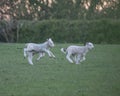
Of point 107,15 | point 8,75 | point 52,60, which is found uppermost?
point 8,75

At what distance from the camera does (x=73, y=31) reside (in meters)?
44.8

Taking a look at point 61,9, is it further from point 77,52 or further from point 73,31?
point 77,52

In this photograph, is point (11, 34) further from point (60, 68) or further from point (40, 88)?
point (40, 88)

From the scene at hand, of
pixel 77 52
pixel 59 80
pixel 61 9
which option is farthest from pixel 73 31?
pixel 59 80

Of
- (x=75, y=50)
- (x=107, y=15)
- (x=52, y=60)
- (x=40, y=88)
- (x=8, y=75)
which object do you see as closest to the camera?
(x=40, y=88)

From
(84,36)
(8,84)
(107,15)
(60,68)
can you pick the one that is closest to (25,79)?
(8,84)

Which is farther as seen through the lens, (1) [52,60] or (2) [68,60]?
(1) [52,60]

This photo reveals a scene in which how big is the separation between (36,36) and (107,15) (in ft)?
39.3

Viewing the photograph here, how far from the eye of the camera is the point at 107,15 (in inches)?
2167

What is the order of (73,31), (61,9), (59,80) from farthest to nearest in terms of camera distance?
(61,9)
(73,31)
(59,80)

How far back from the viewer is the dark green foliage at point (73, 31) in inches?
1743

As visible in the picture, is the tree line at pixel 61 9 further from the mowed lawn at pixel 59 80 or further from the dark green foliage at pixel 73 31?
the mowed lawn at pixel 59 80

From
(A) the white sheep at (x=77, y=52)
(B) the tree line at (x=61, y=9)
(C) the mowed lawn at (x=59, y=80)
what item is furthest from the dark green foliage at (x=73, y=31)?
(C) the mowed lawn at (x=59, y=80)

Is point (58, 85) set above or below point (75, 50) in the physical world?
above
